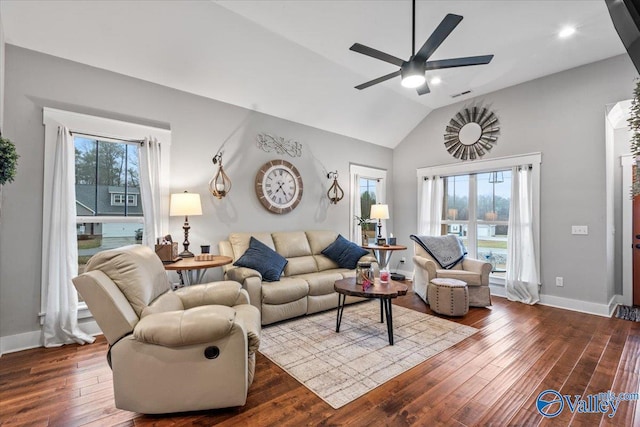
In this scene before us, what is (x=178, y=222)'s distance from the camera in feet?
11.8

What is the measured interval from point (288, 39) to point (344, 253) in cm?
287

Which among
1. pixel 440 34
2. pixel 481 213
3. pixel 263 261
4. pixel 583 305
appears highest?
pixel 440 34

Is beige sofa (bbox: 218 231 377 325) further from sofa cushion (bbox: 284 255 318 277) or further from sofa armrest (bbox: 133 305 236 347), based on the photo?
sofa armrest (bbox: 133 305 236 347)

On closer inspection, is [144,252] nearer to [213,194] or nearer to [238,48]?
[213,194]

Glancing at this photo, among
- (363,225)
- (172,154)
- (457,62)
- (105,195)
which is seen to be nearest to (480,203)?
(363,225)

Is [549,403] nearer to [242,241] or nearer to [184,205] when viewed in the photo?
[242,241]

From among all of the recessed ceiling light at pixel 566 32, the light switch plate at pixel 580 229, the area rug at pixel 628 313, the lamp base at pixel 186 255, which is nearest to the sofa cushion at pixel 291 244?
the lamp base at pixel 186 255

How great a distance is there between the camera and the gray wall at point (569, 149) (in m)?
3.76

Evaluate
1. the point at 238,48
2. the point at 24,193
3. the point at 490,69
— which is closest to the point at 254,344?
the point at 24,193

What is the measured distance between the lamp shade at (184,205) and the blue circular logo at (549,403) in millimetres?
3390

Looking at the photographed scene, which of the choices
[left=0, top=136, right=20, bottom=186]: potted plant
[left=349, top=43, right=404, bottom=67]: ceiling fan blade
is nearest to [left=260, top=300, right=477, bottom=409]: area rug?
[left=0, top=136, right=20, bottom=186]: potted plant

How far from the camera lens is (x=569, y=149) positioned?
4.03m

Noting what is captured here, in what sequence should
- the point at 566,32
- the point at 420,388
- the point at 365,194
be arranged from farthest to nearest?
1. the point at 365,194
2. the point at 566,32
3. the point at 420,388

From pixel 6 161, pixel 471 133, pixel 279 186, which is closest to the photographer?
pixel 6 161
